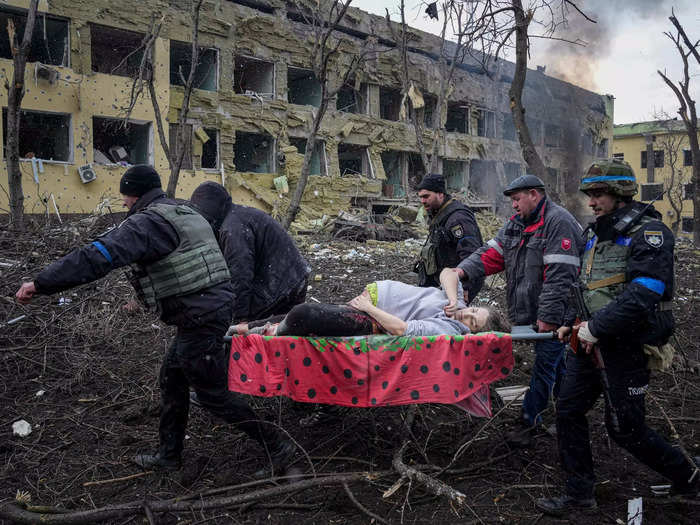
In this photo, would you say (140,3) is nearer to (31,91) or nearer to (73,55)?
(73,55)

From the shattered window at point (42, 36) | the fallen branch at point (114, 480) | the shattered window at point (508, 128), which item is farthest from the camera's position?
the shattered window at point (508, 128)

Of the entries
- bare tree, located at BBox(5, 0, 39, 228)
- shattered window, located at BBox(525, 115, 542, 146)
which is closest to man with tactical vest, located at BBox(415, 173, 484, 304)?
bare tree, located at BBox(5, 0, 39, 228)

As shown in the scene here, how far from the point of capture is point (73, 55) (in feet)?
49.6

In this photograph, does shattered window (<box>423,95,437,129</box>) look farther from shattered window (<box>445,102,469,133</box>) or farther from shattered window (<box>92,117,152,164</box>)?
shattered window (<box>92,117,152,164</box>)

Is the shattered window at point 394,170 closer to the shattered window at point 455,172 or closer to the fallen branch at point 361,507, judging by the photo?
the shattered window at point 455,172

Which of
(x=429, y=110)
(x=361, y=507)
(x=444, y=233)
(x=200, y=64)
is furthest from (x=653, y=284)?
(x=429, y=110)

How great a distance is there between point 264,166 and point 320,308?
1725cm

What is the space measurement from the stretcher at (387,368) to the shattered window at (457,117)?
24718mm

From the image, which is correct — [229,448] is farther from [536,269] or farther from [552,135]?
[552,135]

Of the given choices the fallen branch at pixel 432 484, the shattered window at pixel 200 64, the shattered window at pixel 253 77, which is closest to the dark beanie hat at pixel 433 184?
the fallen branch at pixel 432 484

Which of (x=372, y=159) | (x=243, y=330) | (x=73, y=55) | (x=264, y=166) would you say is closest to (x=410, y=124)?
(x=372, y=159)

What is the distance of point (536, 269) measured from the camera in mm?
3611

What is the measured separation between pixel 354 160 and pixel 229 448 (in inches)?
828

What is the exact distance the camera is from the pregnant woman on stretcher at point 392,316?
10.7 ft
